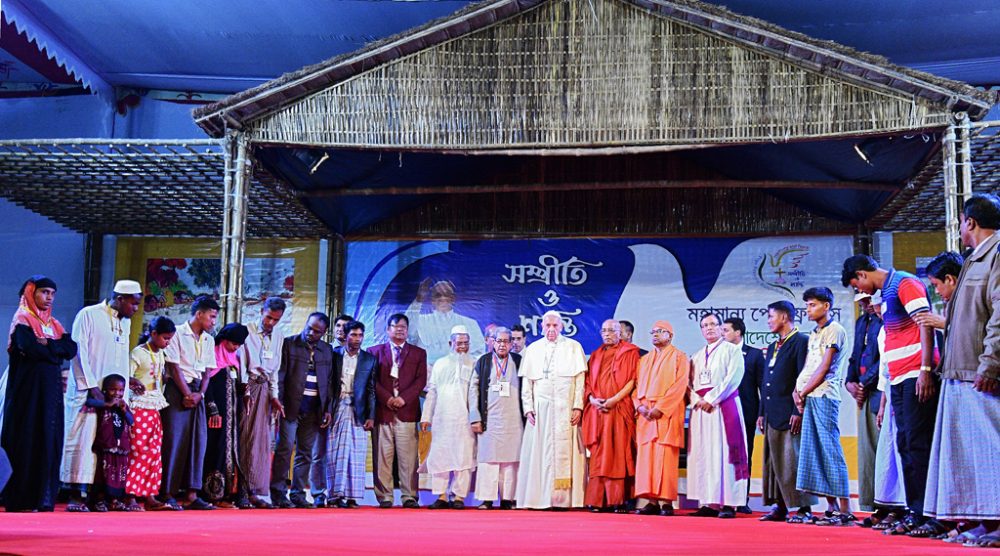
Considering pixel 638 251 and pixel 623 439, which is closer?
pixel 623 439

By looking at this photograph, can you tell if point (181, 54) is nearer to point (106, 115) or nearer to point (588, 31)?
point (106, 115)

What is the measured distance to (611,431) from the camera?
886cm

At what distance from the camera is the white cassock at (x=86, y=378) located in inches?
278

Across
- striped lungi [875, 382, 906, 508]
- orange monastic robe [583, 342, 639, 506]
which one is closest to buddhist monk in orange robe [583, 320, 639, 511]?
orange monastic robe [583, 342, 639, 506]

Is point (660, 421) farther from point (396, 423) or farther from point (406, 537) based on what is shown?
point (406, 537)

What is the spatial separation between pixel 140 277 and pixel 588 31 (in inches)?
240

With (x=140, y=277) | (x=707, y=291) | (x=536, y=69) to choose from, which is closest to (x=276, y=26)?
(x=140, y=277)

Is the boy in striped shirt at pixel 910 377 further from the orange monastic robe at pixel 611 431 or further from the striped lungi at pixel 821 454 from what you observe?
the orange monastic robe at pixel 611 431

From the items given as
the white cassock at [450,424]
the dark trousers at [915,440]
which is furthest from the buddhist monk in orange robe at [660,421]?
the dark trousers at [915,440]

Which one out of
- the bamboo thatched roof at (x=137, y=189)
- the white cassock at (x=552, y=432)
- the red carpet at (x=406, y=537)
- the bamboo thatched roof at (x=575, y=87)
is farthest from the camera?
the white cassock at (x=552, y=432)

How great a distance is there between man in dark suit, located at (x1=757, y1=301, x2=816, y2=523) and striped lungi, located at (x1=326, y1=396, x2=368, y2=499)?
11.6 feet

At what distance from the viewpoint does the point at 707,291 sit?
432 inches

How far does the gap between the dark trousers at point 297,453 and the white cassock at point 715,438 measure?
3.15 metres

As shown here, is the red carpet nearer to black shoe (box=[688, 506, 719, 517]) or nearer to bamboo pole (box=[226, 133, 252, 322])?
black shoe (box=[688, 506, 719, 517])
